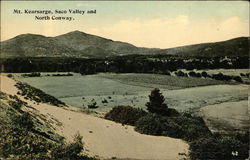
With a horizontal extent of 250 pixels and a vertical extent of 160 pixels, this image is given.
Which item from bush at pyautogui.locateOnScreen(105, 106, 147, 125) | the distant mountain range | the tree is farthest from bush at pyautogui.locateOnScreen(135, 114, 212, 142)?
the distant mountain range

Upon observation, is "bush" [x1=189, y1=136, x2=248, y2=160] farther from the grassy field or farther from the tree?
the tree

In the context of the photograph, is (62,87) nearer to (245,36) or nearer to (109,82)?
(109,82)

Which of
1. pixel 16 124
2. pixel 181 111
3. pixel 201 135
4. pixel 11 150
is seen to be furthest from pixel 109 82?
pixel 11 150

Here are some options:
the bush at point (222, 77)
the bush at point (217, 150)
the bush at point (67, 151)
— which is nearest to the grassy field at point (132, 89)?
the bush at point (222, 77)

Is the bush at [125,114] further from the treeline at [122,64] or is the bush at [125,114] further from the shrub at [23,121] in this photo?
the shrub at [23,121]

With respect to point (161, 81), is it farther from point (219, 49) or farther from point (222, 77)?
point (219, 49)
